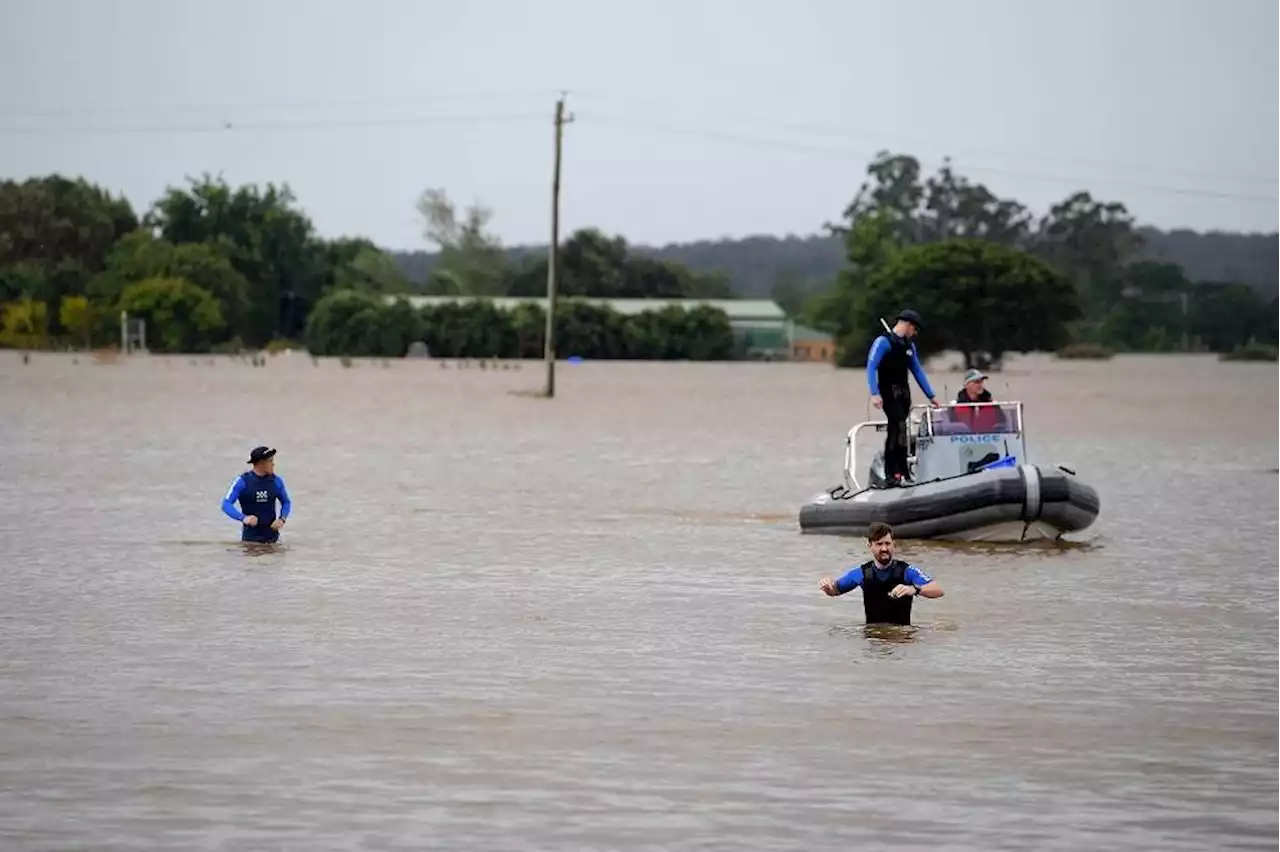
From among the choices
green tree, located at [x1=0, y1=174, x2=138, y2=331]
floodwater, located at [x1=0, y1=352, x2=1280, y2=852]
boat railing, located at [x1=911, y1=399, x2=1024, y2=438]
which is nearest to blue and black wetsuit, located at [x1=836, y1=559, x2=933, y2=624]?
floodwater, located at [x1=0, y1=352, x2=1280, y2=852]

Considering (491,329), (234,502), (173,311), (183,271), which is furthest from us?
(183,271)

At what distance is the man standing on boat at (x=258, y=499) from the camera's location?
21125mm

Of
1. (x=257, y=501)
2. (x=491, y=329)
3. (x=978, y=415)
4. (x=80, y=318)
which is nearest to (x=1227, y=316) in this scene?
(x=491, y=329)

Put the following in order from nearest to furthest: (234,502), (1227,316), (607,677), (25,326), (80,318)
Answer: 1. (607,677)
2. (234,502)
3. (80,318)
4. (25,326)
5. (1227,316)

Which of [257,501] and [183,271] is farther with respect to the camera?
[183,271]

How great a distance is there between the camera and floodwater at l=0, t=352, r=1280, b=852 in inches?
429

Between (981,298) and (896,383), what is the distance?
10815cm

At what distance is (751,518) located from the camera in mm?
27812

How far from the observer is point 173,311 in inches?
6166

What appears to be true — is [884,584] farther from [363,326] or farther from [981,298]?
[363,326]

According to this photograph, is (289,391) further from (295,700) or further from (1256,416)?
(295,700)

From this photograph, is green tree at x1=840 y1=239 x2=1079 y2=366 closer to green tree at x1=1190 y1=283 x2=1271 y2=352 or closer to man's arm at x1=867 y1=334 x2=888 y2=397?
green tree at x1=1190 y1=283 x2=1271 y2=352

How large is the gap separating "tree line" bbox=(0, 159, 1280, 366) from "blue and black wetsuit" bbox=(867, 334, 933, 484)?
107 metres

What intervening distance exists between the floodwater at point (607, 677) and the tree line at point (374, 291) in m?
97.8
